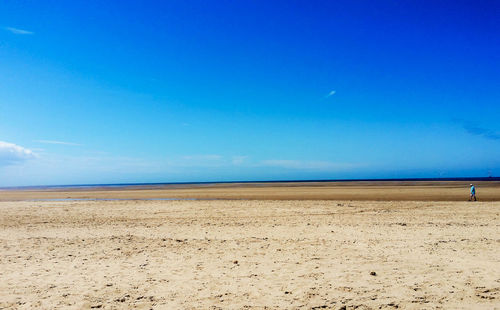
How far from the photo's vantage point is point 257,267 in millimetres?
8602

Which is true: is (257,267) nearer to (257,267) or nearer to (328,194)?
(257,267)

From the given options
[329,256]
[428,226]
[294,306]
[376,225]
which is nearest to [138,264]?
[294,306]

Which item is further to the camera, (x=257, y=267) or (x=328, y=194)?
(x=328, y=194)

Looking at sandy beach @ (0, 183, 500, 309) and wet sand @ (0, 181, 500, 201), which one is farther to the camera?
wet sand @ (0, 181, 500, 201)

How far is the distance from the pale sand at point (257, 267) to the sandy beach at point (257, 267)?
0.09ft

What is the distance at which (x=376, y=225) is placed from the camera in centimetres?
1524

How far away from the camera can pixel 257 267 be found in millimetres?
8602

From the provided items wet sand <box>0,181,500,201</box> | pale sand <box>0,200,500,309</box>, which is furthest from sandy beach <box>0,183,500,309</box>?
wet sand <box>0,181,500,201</box>

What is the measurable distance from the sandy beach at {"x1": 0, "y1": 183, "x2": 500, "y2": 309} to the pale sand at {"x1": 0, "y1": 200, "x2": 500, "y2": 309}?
27 mm

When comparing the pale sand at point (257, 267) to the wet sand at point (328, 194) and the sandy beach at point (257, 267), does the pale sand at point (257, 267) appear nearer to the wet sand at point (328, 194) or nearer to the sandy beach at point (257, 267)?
the sandy beach at point (257, 267)

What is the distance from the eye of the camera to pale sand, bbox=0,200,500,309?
6.40 m

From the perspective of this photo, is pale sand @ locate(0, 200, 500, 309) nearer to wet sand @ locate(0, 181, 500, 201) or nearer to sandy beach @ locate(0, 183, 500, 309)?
sandy beach @ locate(0, 183, 500, 309)

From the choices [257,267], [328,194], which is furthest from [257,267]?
[328,194]

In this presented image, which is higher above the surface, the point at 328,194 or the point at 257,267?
the point at 257,267
